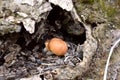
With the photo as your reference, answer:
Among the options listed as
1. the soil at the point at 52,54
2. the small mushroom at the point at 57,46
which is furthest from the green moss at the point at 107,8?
the small mushroom at the point at 57,46

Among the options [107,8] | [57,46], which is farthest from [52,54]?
[107,8]

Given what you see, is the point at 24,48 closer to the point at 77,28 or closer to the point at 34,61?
the point at 34,61

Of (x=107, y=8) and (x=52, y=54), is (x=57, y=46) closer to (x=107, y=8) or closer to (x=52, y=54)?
(x=52, y=54)

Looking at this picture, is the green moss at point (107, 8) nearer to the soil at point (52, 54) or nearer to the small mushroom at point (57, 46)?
the soil at point (52, 54)

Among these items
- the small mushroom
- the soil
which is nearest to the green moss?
the soil

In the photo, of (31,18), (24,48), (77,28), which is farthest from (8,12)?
(77,28)

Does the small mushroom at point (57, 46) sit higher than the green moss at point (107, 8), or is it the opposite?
the green moss at point (107, 8)

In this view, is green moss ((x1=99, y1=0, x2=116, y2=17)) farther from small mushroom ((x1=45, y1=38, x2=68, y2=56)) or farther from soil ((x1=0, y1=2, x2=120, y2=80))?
small mushroom ((x1=45, y1=38, x2=68, y2=56))

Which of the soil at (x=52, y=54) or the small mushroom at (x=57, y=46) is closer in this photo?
the soil at (x=52, y=54)
